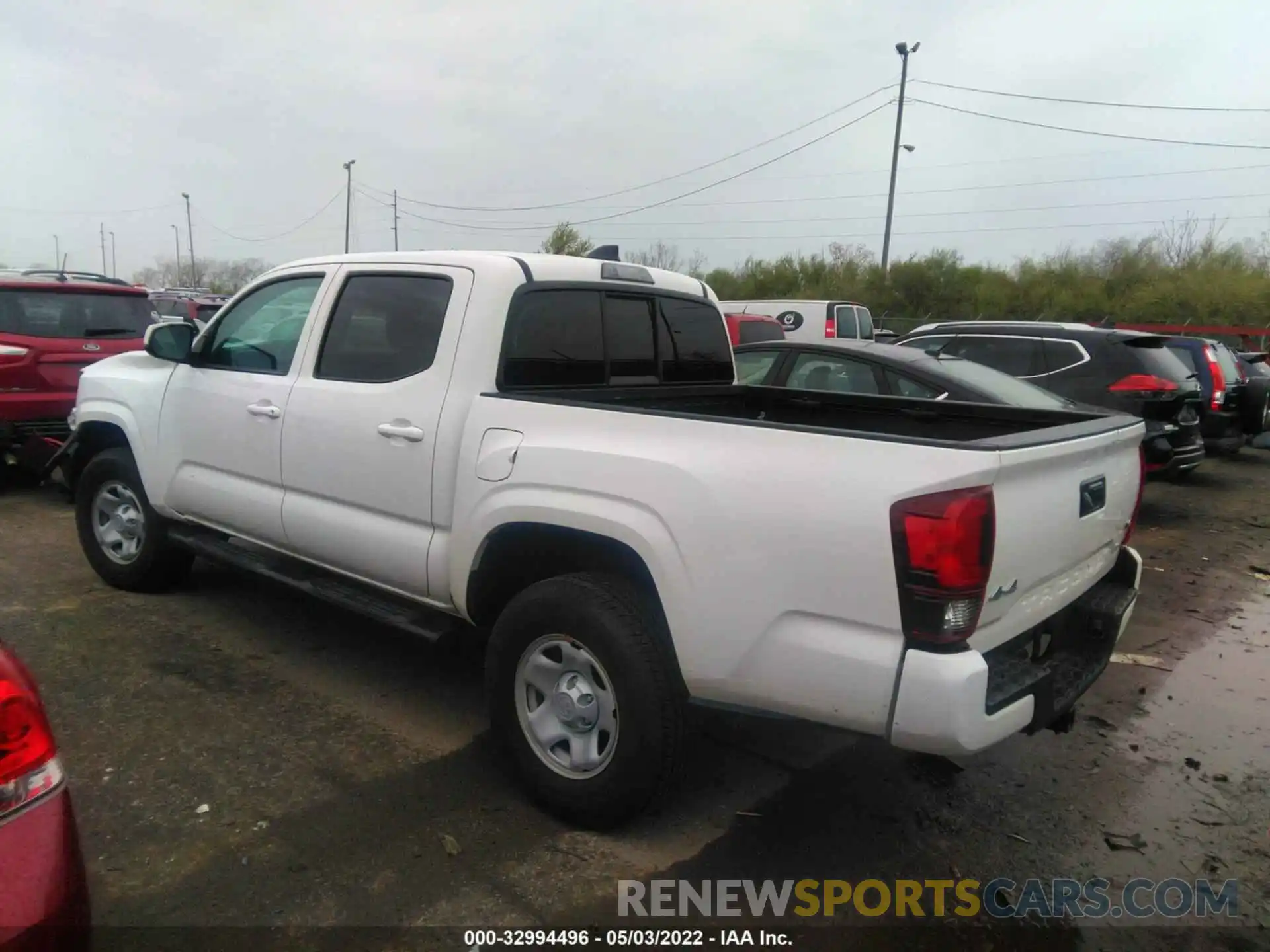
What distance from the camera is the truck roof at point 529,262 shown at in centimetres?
349

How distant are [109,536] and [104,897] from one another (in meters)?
3.06

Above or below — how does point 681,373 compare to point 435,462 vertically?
above

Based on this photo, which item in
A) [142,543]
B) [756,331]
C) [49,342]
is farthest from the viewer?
[756,331]

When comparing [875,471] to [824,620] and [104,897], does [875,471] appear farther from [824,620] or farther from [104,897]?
[104,897]

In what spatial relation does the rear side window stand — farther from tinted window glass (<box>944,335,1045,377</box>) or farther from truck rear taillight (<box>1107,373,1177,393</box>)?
truck rear taillight (<box>1107,373,1177,393</box>)

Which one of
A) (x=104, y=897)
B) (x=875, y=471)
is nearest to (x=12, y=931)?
(x=104, y=897)

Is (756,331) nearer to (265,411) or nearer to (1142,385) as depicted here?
(1142,385)

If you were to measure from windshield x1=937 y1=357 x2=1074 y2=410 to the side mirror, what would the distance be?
15.2 ft

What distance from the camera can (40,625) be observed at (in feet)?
14.9

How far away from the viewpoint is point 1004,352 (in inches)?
332

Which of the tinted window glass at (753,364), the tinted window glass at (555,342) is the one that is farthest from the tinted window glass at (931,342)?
the tinted window glass at (555,342)

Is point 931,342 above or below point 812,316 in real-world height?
below

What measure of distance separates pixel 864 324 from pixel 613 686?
17.1 meters

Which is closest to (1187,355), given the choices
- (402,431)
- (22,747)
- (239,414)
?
(402,431)
